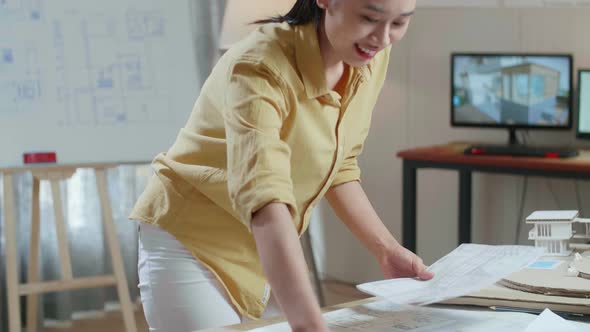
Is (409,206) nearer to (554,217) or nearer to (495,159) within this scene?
(495,159)

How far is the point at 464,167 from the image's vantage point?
339 centimetres

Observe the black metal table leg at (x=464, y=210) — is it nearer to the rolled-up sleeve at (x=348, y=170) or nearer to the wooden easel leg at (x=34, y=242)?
the wooden easel leg at (x=34, y=242)

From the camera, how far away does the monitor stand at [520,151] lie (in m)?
3.27

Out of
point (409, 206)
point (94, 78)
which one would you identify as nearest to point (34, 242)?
point (94, 78)

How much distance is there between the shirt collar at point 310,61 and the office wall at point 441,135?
2605 millimetres

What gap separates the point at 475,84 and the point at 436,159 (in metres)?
0.42

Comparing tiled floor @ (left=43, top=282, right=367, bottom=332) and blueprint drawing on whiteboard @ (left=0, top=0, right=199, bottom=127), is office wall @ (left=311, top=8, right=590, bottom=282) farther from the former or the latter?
blueprint drawing on whiteboard @ (left=0, top=0, right=199, bottom=127)

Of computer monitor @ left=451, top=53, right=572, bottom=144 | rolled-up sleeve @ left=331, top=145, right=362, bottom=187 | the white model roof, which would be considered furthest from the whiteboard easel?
the white model roof

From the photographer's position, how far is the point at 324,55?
1.23 meters

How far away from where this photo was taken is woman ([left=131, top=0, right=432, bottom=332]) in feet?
3.42

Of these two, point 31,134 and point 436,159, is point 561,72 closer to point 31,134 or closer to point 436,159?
point 436,159

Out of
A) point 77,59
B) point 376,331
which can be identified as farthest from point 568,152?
point 376,331

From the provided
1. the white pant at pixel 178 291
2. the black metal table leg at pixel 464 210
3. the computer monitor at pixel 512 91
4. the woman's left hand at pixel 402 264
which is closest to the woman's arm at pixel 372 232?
the woman's left hand at pixel 402 264

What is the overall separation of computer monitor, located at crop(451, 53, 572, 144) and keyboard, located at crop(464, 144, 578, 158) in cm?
16
